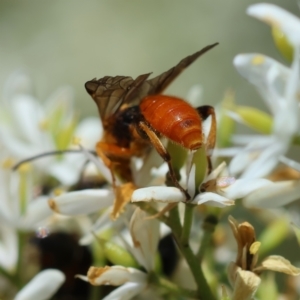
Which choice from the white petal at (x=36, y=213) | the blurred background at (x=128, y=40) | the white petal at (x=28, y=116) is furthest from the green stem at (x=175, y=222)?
the blurred background at (x=128, y=40)

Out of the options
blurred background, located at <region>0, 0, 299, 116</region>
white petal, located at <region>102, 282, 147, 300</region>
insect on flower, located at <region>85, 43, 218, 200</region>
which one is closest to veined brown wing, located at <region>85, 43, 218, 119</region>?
insect on flower, located at <region>85, 43, 218, 200</region>

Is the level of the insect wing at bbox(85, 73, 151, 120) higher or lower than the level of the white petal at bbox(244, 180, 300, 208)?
higher

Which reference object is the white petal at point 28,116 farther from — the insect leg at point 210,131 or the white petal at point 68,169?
the insect leg at point 210,131

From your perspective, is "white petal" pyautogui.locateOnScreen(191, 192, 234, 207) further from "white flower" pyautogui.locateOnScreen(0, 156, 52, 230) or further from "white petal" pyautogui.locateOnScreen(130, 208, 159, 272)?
"white flower" pyautogui.locateOnScreen(0, 156, 52, 230)

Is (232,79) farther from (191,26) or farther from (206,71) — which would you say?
(191,26)

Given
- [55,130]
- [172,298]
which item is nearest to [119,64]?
[55,130]
